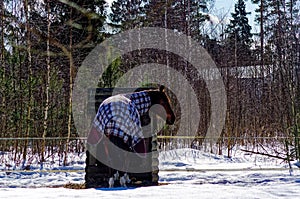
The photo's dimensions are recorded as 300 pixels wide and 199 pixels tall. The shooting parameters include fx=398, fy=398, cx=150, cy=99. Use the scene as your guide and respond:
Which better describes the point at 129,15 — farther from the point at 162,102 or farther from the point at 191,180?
the point at 162,102

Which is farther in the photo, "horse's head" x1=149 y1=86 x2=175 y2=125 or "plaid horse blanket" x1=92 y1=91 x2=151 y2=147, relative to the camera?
"horse's head" x1=149 y1=86 x2=175 y2=125

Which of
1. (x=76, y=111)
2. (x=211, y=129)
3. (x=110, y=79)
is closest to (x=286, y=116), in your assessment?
(x=211, y=129)

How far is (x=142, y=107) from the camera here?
4.71m

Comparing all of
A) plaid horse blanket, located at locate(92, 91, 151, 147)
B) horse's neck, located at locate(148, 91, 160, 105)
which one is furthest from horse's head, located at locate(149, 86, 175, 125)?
plaid horse blanket, located at locate(92, 91, 151, 147)

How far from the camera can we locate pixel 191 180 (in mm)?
6645

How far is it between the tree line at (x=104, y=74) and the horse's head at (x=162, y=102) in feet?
8.15

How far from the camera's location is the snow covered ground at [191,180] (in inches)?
103

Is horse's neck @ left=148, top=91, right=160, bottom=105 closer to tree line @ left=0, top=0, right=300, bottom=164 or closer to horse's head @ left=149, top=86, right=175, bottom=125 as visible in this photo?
horse's head @ left=149, top=86, right=175, bottom=125

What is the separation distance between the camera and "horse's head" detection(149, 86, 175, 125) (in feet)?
16.0

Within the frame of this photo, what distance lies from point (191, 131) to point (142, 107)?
7.08m

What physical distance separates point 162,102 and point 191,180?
7.22 ft

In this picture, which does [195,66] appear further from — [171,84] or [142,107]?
[142,107]

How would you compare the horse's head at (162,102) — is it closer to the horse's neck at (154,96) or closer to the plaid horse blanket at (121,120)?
the horse's neck at (154,96)

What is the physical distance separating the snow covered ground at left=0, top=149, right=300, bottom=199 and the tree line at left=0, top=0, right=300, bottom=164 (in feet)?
1.85
